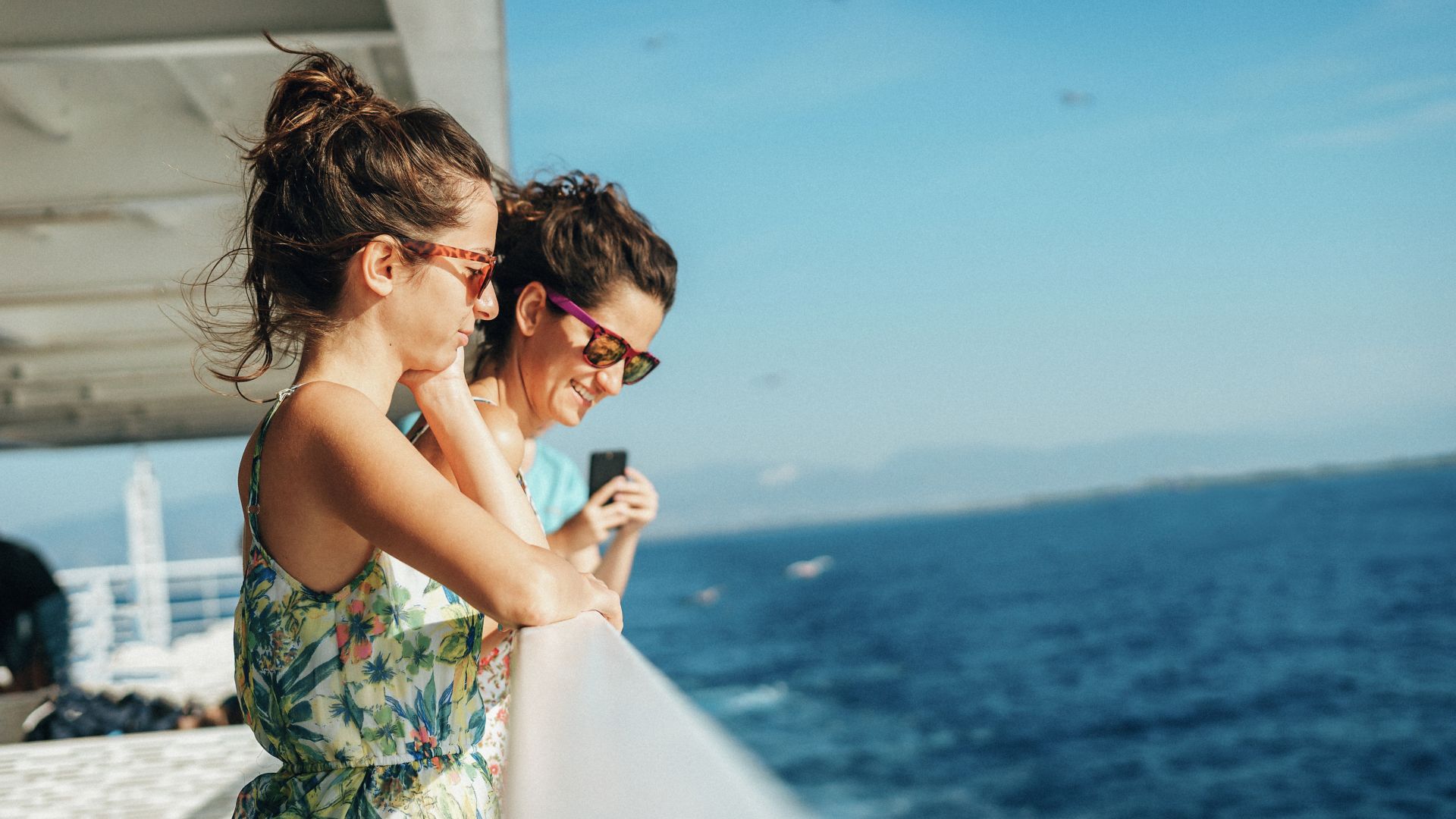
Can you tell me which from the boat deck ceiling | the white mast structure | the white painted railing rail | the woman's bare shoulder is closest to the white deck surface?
the boat deck ceiling

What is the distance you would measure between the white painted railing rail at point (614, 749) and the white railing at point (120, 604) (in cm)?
850

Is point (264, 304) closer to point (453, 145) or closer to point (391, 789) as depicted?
point (453, 145)

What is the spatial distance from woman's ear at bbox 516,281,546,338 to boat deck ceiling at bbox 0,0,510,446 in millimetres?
542

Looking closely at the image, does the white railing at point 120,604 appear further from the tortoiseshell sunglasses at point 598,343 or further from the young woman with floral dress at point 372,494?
the young woman with floral dress at point 372,494

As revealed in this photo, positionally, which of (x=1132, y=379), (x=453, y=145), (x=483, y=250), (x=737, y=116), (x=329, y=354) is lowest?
(x=329, y=354)

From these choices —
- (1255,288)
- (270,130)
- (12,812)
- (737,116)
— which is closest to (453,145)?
(270,130)

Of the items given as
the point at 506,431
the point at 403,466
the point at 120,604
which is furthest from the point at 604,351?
the point at 120,604

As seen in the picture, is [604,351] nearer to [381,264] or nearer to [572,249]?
[572,249]

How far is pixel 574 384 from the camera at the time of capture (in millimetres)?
2273

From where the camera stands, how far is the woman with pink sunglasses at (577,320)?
2.25 metres

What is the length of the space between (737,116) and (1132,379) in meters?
Answer: 49.2

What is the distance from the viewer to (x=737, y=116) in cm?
11100

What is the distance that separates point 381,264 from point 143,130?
10.7 ft

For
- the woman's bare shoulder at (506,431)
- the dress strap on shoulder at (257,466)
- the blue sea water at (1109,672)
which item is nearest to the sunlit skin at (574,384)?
the woman's bare shoulder at (506,431)
